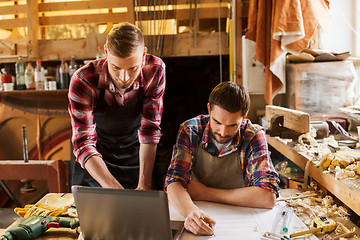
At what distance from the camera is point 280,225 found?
53.6 inches

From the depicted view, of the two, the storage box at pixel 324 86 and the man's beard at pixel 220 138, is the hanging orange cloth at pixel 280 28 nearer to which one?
the storage box at pixel 324 86

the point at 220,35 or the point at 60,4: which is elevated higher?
the point at 60,4

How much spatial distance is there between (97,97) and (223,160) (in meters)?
0.79

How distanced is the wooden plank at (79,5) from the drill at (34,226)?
2674 mm

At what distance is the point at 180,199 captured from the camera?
1577mm

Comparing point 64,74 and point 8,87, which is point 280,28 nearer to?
point 64,74

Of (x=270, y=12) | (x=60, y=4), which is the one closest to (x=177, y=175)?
(x=270, y=12)

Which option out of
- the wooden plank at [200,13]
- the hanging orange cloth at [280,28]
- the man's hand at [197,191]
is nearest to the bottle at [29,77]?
the wooden plank at [200,13]

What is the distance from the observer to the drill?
1315 mm

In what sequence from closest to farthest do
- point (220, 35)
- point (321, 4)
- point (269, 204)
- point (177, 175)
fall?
point (269, 204) → point (177, 175) → point (321, 4) → point (220, 35)

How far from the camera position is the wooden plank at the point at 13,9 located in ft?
12.0

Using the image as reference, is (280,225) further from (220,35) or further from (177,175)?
(220,35)

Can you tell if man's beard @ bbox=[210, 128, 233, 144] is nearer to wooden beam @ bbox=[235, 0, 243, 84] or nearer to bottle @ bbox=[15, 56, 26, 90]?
wooden beam @ bbox=[235, 0, 243, 84]

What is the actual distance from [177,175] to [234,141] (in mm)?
339
